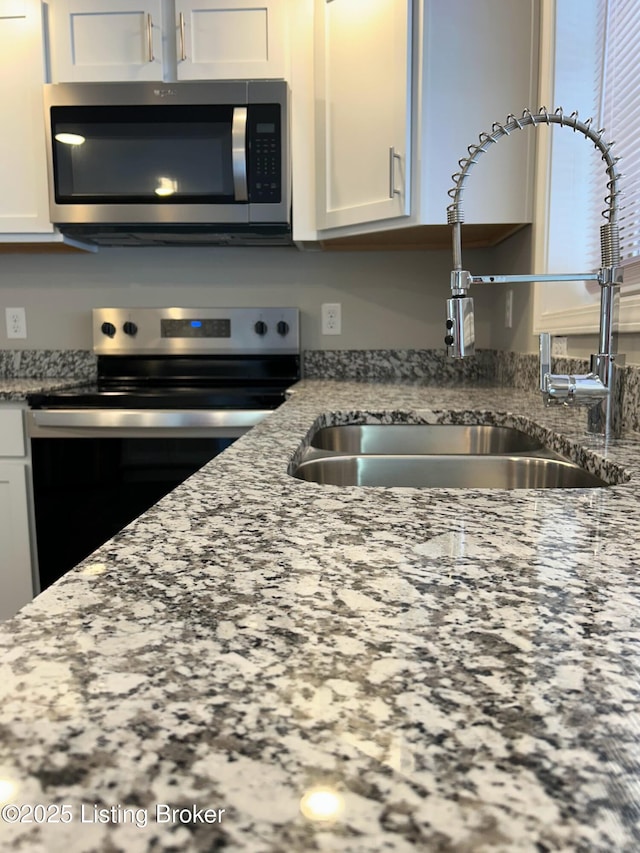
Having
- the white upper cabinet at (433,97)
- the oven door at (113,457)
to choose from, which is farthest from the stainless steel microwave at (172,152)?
the oven door at (113,457)

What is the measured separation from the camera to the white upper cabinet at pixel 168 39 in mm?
1886

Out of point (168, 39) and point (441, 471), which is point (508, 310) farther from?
point (168, 39)

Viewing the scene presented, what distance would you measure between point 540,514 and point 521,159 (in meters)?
1.40

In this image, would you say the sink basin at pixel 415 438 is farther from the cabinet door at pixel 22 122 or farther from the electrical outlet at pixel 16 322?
the electrical outlet at pixel 16 322

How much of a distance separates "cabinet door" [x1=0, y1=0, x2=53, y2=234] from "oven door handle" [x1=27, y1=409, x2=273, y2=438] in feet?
2.34

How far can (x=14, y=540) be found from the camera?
6.12ft

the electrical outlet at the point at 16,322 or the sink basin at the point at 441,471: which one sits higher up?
the electrical outlet at the point at 16,322

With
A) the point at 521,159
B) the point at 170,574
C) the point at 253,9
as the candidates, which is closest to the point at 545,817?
the point at 170,574

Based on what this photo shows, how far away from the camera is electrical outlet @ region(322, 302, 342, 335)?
2.33 m

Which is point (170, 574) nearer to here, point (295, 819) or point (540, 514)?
point (295, 819)

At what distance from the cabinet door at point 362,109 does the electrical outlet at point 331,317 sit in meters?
0.40

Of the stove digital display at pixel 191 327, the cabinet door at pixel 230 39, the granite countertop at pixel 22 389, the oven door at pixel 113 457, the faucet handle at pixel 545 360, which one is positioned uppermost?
the cabinet door at pixel 230 39

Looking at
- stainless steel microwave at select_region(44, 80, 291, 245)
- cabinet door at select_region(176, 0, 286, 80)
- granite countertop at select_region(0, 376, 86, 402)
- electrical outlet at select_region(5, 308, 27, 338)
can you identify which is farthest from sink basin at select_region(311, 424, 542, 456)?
electrical outlet at select_region(5, 308, 27, 338)

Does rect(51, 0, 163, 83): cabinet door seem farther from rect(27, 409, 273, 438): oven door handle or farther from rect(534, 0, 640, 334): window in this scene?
rect(534, 0, 640, 334): window
